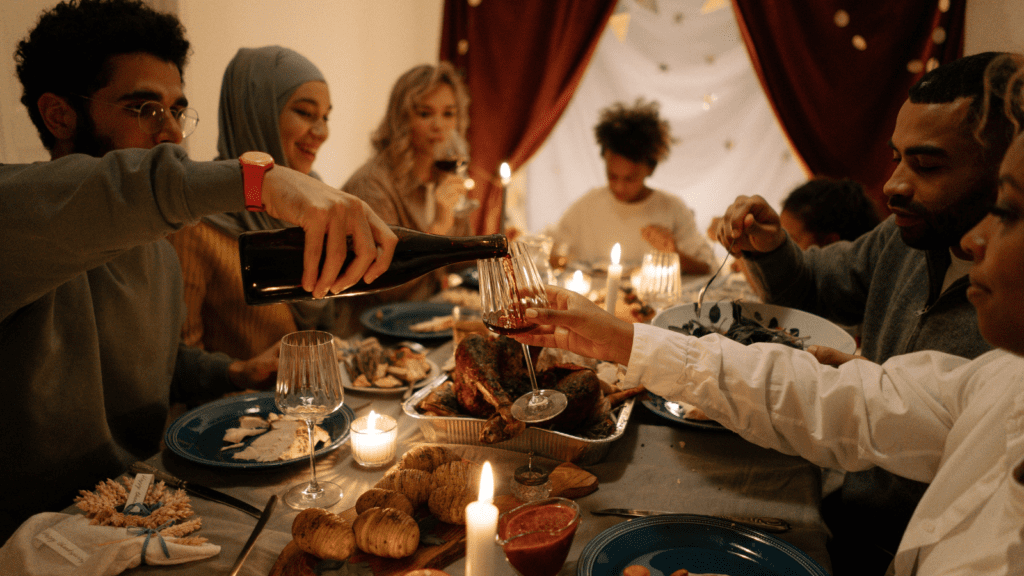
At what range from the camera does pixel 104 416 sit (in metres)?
1.45

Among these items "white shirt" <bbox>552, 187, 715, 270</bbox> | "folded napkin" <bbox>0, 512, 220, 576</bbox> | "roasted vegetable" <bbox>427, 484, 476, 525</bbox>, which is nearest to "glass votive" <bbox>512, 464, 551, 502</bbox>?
"roasted vegetable" <bbox>427, 484, 476, 525</bbox>

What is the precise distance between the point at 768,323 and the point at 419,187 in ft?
7.15

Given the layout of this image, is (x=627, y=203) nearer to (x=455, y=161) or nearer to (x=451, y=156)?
(x=451, y=156)

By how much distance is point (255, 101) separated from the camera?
2.32m

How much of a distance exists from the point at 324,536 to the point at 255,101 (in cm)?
187

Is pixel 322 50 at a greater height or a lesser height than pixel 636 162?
greater

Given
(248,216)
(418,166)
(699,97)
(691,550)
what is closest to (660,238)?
(418,166)

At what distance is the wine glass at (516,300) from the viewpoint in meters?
1.21

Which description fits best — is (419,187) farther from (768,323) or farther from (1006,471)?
(1006,471)

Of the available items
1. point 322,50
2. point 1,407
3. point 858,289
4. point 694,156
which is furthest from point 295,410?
point 694,156

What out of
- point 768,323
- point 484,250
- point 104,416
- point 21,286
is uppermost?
point 484,250

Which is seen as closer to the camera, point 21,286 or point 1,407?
point 21,286

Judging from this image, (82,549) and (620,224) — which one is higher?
(620,224)

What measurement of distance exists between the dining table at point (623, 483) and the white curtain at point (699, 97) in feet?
12.1
